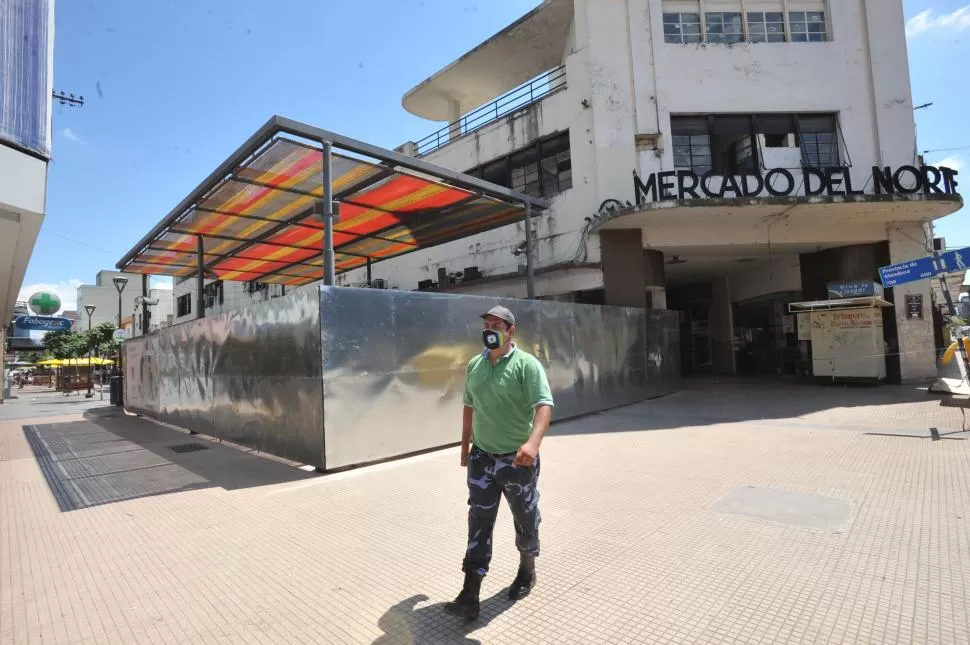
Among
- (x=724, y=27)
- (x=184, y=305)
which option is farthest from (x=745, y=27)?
(x=184, y=305)

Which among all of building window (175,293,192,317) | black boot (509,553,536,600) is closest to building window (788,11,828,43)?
black boot (509,553,536,600)

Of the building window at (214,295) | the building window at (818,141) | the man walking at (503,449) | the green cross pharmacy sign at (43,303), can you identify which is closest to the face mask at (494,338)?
the man walking at (503,449)

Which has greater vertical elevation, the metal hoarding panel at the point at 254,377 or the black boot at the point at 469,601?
A: the metal hoarding panel at the point at 254,377

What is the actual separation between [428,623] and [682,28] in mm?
17454

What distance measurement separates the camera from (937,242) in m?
15.4

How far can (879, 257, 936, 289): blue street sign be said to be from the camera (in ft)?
24.9

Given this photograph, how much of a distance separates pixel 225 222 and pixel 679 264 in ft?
45.2

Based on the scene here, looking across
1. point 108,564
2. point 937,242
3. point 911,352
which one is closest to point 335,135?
point 108,564

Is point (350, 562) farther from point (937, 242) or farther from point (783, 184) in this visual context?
point (937, 242)

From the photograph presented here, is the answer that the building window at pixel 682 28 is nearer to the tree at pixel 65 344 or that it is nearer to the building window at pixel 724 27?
the building window at pixel 724 27

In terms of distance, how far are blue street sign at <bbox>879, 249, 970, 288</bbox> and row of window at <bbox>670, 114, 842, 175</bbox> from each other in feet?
24.0

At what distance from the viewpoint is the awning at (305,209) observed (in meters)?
7.35

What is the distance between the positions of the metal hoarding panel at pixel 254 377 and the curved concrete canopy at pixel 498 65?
13983 mm

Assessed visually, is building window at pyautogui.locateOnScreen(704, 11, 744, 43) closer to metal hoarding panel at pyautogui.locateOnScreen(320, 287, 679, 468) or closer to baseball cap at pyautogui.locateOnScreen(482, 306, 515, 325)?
metal hoarding panel at pyautogui.locateOnScreen(320, 287, 679, 468)
